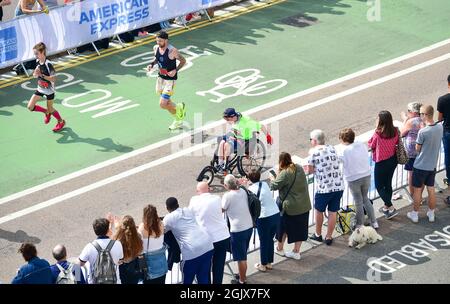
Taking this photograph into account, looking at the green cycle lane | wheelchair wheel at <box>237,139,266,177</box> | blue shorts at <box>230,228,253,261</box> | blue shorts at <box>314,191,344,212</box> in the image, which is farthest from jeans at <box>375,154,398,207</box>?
the green cycle lane

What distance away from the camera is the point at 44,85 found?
1823cm

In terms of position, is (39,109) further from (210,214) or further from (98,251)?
(98,251)

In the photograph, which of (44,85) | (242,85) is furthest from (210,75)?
(44,85)

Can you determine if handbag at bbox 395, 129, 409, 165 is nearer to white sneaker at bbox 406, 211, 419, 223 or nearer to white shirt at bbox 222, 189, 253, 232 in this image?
white sneaker at bbox 406, 211, 419, 223

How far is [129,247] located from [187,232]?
860 millimetres

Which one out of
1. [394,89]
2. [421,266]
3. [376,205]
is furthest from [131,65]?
[421,266]

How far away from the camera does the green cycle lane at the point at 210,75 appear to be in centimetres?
1814

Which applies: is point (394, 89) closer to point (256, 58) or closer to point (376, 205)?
point (256, 58)

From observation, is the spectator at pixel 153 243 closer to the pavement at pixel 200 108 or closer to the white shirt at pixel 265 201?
the white shirt at pixel 265 201

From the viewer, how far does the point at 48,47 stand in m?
21.6

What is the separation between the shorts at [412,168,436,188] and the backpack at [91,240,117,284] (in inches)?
212

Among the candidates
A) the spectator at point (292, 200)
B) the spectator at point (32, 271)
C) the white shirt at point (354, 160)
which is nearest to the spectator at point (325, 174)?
the white shirt at point (354, 160)
